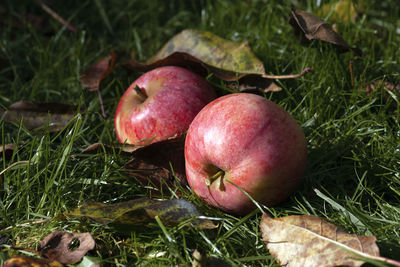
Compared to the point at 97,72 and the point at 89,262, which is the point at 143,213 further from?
the point at 97,72

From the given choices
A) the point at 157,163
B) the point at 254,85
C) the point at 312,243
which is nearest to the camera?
the point at 312,243

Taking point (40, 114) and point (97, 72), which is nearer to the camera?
point (40, 114)

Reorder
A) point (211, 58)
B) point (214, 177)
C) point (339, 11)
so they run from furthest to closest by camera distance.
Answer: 1. point (339, 11)
2. point (211, 58)
3. point (214, 177)

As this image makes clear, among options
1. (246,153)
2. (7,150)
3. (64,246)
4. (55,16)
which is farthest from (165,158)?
(55,16)

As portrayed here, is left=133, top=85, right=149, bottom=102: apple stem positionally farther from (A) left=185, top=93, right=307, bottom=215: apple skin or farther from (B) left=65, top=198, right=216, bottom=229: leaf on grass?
(B) left=65, top=198, right=216, bottom=229: leaf on grass

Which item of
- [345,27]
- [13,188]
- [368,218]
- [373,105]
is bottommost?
[13,188]

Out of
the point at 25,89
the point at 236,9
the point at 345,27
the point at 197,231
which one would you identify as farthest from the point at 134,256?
the point at 236,9

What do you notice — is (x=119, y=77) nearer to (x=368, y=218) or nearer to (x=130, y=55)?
(x=130, y=55)
